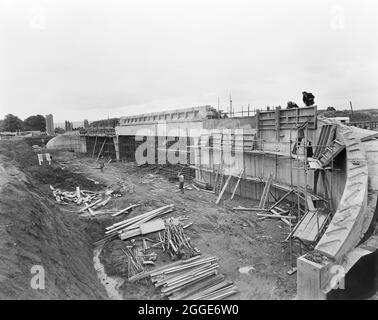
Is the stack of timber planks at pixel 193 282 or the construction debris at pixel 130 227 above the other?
the construction debris at pixel 130 227

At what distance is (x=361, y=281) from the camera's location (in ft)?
20.0

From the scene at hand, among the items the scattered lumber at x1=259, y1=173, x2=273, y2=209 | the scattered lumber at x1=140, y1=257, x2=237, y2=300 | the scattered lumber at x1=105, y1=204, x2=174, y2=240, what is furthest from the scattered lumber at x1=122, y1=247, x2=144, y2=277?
the scattered lumber at x1=259, y1=173, x2=273, y2=209

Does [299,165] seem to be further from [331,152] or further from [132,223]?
[132,223]

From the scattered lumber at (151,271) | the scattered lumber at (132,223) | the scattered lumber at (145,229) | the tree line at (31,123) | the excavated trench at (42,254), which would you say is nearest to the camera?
the excavated trench at (42,254)

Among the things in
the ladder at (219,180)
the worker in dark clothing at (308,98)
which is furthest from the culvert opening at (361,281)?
the ladder at (219,180)

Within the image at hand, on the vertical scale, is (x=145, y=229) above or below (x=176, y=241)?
above

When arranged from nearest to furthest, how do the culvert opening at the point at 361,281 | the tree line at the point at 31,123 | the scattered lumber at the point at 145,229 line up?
the culvert opening at the point at 361,281
the scattered lumber at the point at 145,229
the tree line at the point at 31,123

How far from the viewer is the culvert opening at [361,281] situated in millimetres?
5875

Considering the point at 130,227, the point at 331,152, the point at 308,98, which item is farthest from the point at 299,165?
the point at 130,227

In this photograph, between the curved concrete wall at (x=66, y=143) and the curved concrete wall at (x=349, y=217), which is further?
the curved concrete wall at (x=66, y=143)

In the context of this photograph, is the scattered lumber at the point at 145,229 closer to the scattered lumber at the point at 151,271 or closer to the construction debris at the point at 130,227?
the construction debris at the point at 130,227

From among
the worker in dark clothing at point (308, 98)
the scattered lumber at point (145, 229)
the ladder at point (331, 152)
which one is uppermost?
the worker in dark clothing at point (308, 98)
